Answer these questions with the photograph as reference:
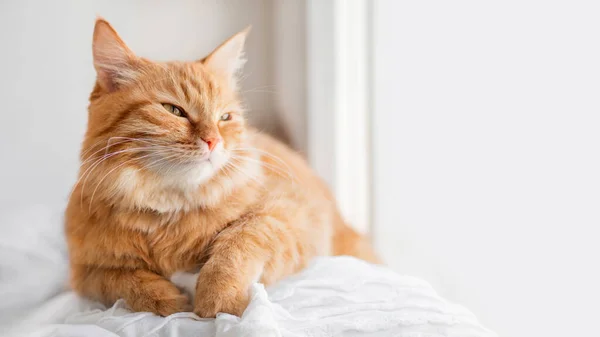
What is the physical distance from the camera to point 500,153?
1194 millimetres

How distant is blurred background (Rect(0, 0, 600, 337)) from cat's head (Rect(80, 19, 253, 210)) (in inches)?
16.4

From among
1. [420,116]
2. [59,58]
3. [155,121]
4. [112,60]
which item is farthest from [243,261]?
[59,58]

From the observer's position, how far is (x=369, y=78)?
192cm

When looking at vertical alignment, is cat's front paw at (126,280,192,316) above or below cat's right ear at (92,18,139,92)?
below

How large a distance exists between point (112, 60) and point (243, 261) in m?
0.55

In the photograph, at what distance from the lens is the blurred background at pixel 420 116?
98cm

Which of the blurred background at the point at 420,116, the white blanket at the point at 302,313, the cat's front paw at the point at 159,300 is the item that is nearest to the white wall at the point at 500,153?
the blurred background at the point at 420,116

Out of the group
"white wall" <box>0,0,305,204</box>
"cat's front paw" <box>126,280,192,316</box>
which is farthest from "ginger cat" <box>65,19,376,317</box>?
"white wall" <box>0,0,305,204</box>

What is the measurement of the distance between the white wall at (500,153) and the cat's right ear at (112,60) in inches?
31.8

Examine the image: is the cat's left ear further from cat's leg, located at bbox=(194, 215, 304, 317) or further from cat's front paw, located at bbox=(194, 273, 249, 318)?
cat's front paw, located at bbox=(194, 273, 249, 318)

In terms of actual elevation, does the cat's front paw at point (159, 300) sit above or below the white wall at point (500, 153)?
below

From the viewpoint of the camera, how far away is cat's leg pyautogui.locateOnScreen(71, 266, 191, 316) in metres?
1.11

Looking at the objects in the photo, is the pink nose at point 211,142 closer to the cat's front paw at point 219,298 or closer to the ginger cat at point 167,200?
the ginger cat at point 167,200

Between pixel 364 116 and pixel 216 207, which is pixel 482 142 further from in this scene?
pixel 364 116
